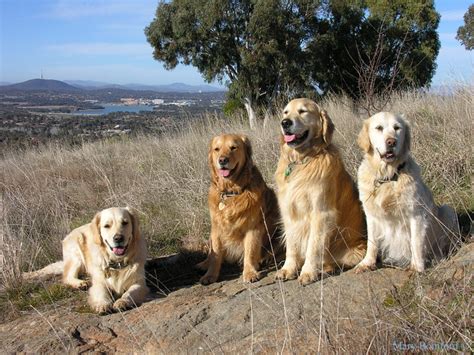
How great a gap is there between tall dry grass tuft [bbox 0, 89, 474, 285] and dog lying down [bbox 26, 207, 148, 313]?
908 millimetres

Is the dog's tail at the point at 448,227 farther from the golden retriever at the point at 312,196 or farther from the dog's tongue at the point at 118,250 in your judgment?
the dog's tongue at the point at 118,250

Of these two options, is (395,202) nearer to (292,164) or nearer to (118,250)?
(292,164)

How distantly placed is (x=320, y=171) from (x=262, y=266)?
134 centimetres

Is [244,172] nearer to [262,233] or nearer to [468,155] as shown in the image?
[262,233]

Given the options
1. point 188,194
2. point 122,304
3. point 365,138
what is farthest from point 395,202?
point 188,194

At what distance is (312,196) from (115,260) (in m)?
1.87

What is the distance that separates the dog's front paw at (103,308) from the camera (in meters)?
3.81

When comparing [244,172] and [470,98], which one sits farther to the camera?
[470,98]

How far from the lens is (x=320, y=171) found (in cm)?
389

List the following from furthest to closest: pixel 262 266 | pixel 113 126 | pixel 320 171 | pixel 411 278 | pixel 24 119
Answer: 1. pixel 24 119
2. pixel 113 126
3. pixel 262 266
4. pixel 320 171
5. pixel 411 278

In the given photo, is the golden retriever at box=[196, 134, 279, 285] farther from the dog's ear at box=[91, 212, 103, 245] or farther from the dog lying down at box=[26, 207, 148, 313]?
the dog's ear at box=[91, 212, 103, 245]

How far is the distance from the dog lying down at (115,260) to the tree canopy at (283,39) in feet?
57.7

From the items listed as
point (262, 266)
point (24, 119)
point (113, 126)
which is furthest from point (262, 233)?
point (24, 119)

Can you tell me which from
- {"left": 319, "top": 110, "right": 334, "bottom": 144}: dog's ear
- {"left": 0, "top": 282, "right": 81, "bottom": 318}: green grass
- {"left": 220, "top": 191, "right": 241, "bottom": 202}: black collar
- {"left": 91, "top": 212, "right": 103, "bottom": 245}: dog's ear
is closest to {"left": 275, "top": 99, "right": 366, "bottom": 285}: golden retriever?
{"left": 319, "top": 110, "right": 334, "bottom": 144}: dog's ear
